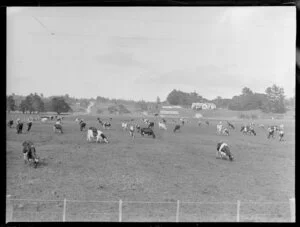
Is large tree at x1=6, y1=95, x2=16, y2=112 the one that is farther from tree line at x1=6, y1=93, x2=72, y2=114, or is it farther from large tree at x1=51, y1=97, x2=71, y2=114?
large tree at x1=51, y1=97, x2=71, y2=114

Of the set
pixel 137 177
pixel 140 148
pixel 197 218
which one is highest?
pixel 140 148

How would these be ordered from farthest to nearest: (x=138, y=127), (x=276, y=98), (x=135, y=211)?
(x=138, y=127) → (x=276, y=98) → (x=135, y=211)

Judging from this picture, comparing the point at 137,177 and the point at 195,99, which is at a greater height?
the point at 195,99

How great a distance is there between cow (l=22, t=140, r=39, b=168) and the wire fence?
2.26 ft

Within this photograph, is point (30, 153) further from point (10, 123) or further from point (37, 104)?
point (37, 104)

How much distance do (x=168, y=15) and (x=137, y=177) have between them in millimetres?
2975

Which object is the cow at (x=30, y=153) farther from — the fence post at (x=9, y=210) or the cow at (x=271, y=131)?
the cow at (x=271, y=131)

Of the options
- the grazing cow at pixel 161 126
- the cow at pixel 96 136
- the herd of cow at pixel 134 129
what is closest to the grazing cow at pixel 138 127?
the herd of cow at pixel 134 129

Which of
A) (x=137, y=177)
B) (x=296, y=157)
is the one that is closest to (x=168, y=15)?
(x=137, y=177)

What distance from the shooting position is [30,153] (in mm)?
7895

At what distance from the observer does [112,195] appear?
7840mm

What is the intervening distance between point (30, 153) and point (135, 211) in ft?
7.07

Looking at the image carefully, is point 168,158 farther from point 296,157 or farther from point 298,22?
point 298,22

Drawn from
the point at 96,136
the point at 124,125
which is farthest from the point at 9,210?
the point at 124,125
